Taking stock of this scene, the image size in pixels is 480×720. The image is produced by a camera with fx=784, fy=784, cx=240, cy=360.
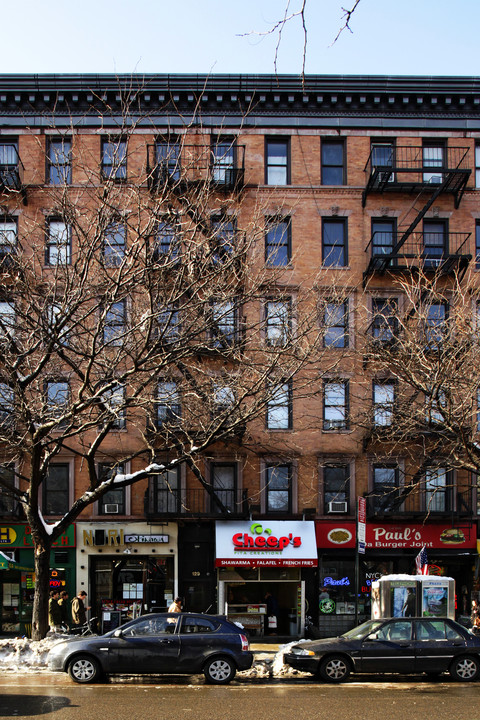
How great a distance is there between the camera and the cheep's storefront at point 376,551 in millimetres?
25266

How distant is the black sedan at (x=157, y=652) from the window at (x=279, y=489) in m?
11.4

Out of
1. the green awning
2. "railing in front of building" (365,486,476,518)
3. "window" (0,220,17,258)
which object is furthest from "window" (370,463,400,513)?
"window" (0,220,17,258)

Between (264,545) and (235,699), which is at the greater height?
(264,545)

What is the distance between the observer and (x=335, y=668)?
14750mm

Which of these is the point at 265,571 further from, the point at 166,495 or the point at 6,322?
the point at 6,322

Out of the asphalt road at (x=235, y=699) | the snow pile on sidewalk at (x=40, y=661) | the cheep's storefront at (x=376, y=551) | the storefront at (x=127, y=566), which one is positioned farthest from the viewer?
the cheep's storefront at (x=376, y=551)

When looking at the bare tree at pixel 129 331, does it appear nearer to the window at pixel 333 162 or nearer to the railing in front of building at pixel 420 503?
the railing in front of building at pixel 420 503

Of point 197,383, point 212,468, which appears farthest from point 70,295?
point 212,468

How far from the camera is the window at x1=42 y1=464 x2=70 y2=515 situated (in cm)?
2584

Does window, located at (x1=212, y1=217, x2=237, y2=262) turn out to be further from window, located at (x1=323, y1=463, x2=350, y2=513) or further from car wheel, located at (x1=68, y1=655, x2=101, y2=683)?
window, located at (x1=323, y1=463, x2=350, y2=513)

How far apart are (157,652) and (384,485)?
530 inches

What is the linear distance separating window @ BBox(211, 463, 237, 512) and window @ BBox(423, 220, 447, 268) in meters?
9.47

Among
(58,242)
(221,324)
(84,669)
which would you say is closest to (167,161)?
(58,242)

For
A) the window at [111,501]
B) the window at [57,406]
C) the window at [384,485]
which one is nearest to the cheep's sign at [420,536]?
the window at [384,485]
